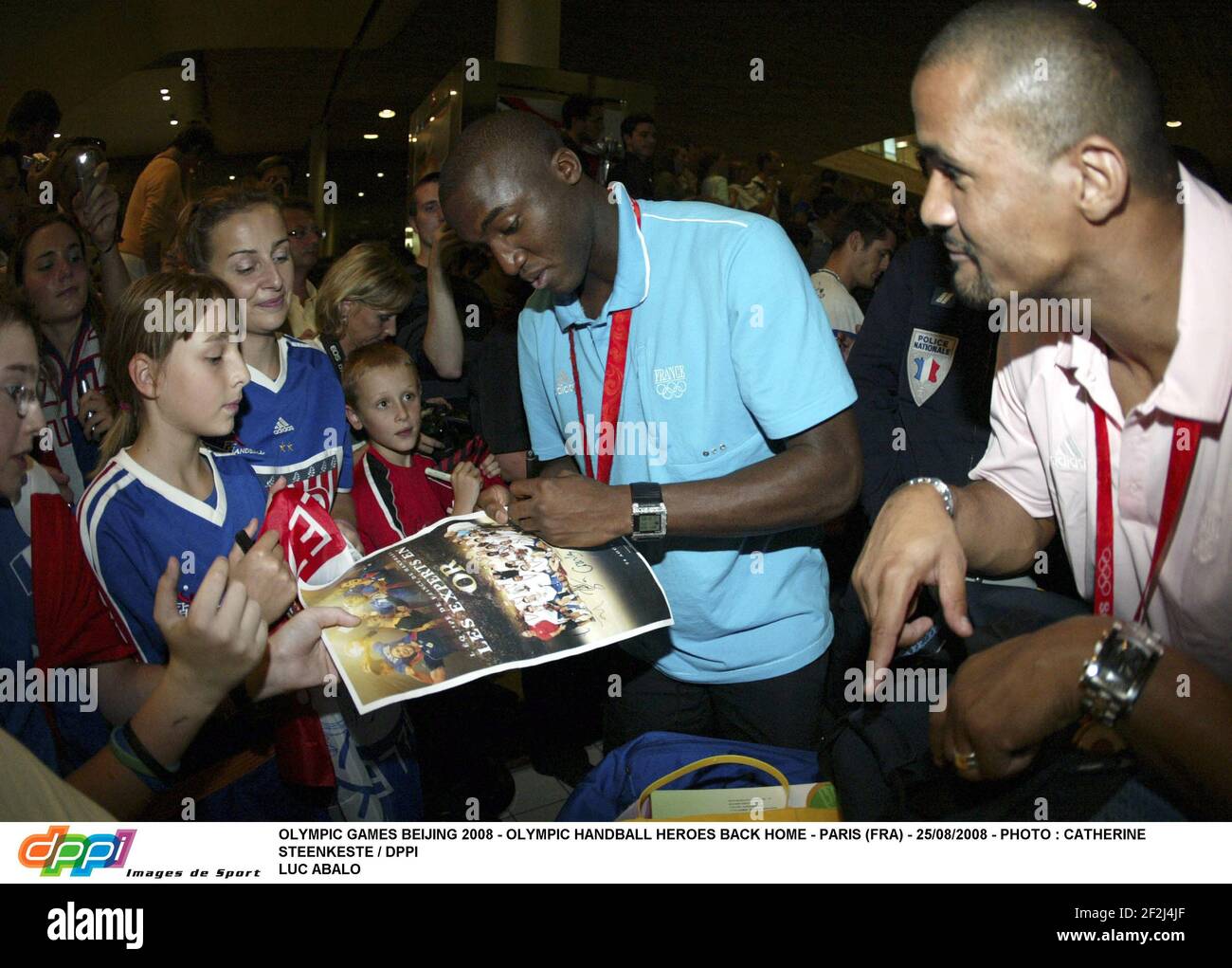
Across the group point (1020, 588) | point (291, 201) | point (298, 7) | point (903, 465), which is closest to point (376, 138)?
point (298, 7)

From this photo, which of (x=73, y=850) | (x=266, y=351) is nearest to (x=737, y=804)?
(x=73, y=850)

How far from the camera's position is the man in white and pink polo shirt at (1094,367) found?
867 millimetres

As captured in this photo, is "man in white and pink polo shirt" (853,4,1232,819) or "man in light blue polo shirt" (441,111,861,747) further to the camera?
"man in light blue polo shirt" (441,111,861,747)

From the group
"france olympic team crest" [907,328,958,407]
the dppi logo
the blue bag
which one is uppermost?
"france olympic team crest" [907,328,958,407]

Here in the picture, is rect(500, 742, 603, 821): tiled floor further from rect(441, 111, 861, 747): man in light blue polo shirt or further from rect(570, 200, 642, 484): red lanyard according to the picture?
rect(570, 200, 642, 484): red lanyard

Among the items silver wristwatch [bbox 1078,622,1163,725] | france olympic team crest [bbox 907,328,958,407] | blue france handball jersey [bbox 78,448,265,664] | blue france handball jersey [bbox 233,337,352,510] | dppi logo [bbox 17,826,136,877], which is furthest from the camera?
france olympic team crest [bbox 907,328,958,407]

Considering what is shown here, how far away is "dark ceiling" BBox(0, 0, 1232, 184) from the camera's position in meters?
7.83

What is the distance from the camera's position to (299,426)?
1.97 metres

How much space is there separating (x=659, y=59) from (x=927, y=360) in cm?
946

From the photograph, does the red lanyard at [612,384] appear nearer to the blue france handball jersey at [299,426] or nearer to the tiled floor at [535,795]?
the blue france handball jersey at [299,426]

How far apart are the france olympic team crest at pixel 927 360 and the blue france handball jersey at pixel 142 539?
5.18 feet

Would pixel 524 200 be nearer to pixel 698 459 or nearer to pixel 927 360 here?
pixel 698 459

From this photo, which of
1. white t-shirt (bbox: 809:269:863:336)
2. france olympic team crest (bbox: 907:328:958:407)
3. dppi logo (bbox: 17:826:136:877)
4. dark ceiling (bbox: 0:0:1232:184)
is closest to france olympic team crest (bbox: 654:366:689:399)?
france olympic team crest (bbox: 907:328:958:407)

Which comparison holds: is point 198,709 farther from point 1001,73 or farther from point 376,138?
point 376,138
